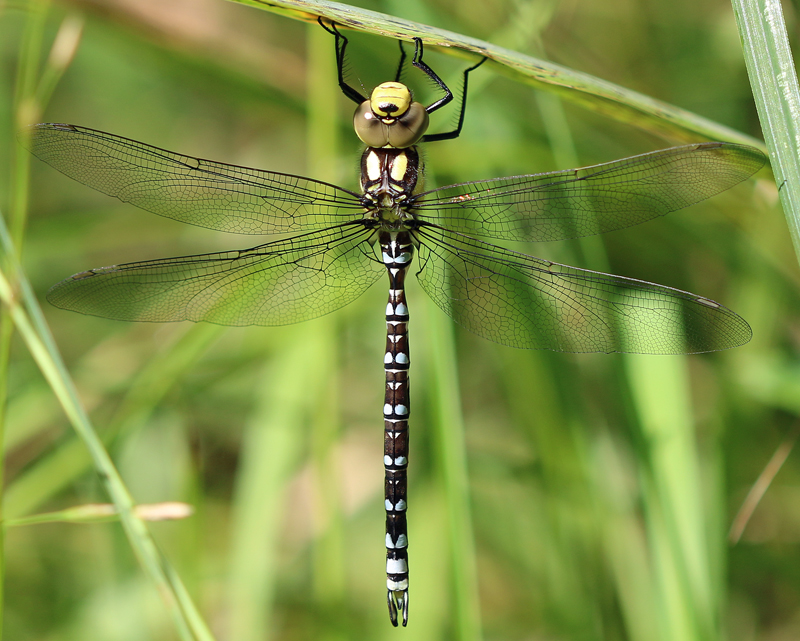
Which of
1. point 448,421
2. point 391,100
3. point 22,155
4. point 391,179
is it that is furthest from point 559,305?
point 22,155

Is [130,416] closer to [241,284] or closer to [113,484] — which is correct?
[241,284]

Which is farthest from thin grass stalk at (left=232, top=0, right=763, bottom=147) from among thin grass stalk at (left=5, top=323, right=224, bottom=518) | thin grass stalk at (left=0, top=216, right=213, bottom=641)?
thin grass stalk at (left=5, top=323, right=224, bottom=518)

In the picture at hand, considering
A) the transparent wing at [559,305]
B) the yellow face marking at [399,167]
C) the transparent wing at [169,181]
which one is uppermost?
the yellow face marking at [399,167]

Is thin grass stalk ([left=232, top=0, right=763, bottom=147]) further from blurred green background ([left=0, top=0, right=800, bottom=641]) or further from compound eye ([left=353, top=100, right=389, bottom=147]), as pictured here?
compound eye ([left=353, top=100, right=389, bottom=147])

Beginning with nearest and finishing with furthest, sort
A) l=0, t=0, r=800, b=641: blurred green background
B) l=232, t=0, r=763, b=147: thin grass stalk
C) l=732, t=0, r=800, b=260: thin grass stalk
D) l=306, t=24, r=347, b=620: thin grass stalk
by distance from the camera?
l=732, t=0, r=800, b=260: thin grass stalk
l=232, t=0, r=763, b=147: thin grass stalk
l=306, t=24, r=347, b=620: thin grass stalk
l=0, t=0, r=800, b=641: blurred green background

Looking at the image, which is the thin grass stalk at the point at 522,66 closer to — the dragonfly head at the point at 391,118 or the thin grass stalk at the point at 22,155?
the dragonfly head at the point at 391,118

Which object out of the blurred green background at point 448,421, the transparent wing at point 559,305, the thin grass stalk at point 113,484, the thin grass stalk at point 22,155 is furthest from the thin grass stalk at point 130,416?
the transparent wing at point 559,305

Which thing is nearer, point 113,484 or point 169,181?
point 113,484
